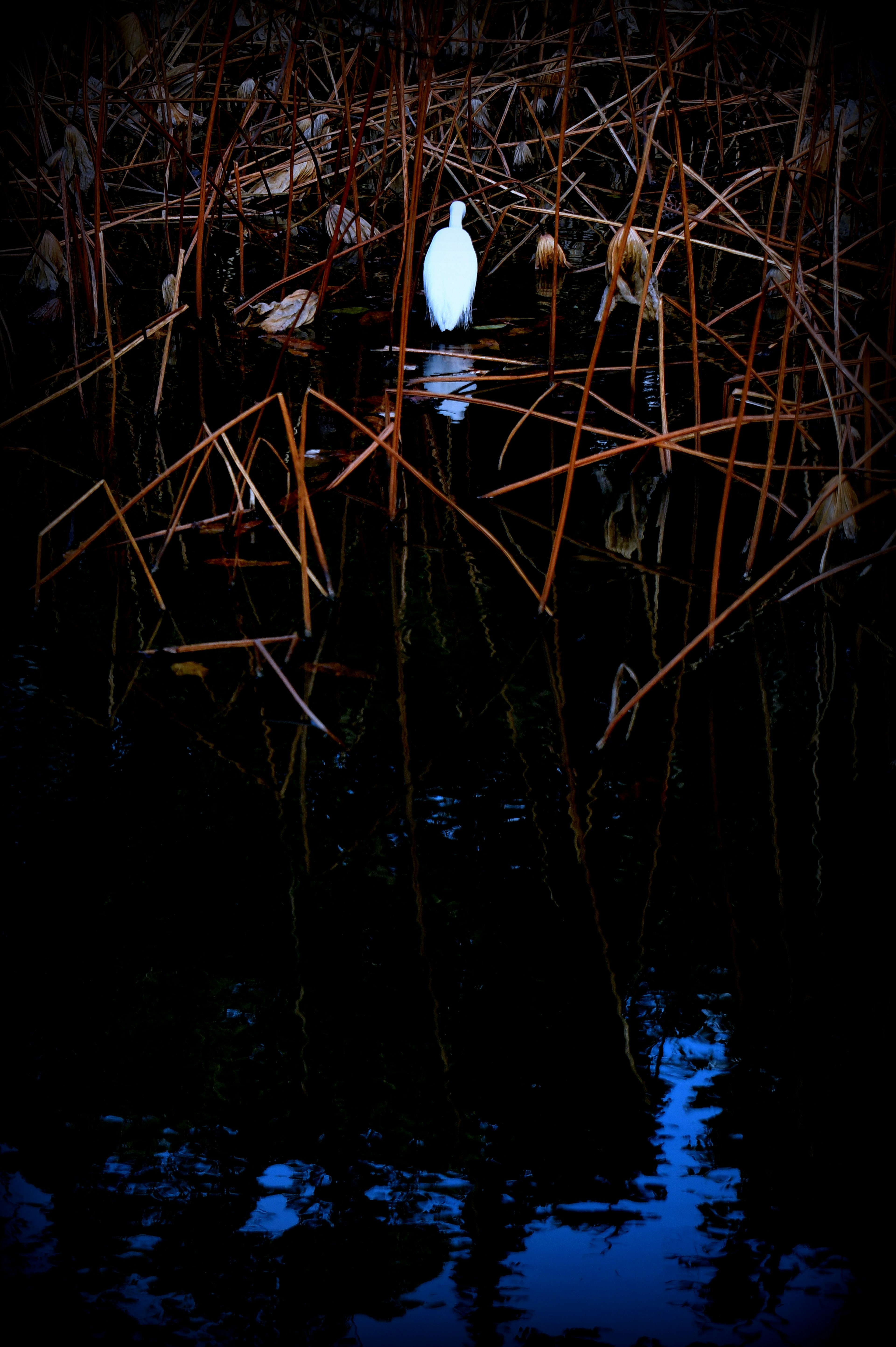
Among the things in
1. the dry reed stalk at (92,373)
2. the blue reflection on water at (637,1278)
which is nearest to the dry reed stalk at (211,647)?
the dry reed stalk at (92,373)

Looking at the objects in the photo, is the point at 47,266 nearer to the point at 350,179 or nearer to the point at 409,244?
the point at 350,179

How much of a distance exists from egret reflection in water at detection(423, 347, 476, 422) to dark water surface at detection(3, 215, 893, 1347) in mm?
701

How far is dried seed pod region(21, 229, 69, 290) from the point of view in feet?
8.57

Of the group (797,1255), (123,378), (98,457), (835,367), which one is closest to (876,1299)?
(797,1255)

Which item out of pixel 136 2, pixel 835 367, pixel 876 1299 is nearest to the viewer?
pixel 876 1299

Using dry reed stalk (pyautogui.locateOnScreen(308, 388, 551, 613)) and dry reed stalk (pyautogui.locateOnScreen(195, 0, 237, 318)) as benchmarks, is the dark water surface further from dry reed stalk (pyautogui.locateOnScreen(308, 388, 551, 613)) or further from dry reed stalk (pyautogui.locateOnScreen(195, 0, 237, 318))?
dry reed stalk (pyautogui.locateOnScreen(195, 0, 237, 318))

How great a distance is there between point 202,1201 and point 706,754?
0.69m

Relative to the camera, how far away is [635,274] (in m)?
2.02

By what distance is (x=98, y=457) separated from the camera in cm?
188

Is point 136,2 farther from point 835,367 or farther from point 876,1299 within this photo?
point 876,1299

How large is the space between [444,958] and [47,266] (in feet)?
8.42

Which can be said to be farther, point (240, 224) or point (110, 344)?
point (240, 224)

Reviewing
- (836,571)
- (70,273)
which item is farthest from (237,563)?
(70,273)

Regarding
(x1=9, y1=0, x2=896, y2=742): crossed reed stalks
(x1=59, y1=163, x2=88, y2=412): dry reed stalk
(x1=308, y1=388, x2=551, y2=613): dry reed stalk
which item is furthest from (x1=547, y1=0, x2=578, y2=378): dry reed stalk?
(x1=59, y1=163, x2=88, y2=412): dry reed stalk
